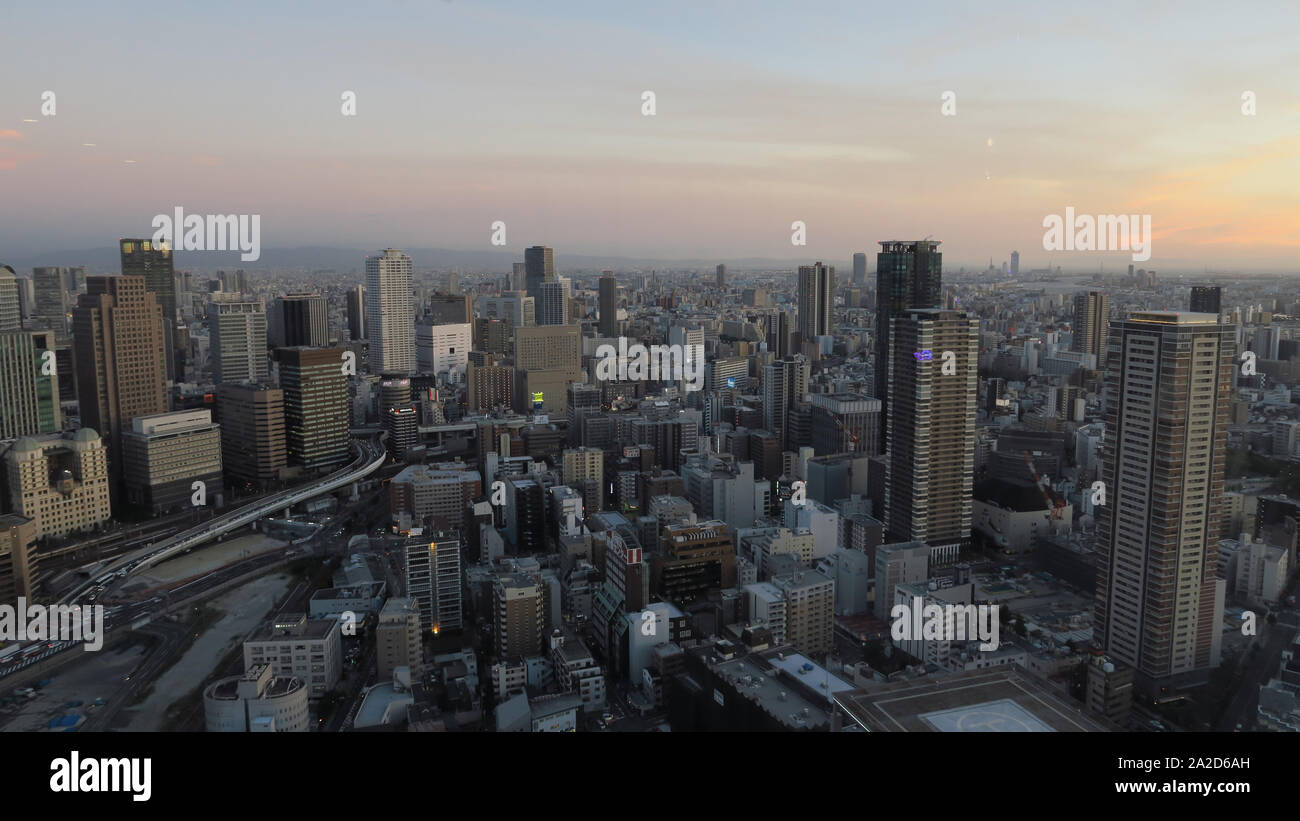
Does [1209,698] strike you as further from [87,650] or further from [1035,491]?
[87,650]

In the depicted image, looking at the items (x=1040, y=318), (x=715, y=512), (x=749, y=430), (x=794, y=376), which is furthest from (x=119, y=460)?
(x=1040, y=318)

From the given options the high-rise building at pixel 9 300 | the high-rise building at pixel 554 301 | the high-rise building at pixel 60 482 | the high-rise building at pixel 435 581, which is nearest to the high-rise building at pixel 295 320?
the high-rise building at pixel 554 301

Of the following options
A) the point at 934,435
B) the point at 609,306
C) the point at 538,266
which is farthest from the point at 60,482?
the point at 609,306

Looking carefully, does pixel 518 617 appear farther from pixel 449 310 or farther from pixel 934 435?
pixel 449 310

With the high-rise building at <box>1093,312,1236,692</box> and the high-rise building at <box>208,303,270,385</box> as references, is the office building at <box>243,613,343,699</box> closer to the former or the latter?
the high-rise building at <box>1093,312,1236,692</box>

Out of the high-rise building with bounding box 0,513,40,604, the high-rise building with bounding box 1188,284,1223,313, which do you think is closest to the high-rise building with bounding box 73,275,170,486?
the high-rise building with bounding box 0,513,40,604

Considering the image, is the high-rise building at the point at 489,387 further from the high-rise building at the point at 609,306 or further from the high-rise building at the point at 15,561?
the high-rise building at the point at 15,561
